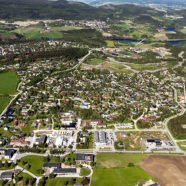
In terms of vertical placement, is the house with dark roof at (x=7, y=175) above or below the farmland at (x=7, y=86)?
below

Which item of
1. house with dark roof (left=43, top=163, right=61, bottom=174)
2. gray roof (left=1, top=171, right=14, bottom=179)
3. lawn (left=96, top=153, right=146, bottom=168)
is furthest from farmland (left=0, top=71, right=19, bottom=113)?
lawn (left=96, top=153, right=146, bottom=168)

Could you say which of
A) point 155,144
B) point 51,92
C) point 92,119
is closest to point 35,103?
point 51,92

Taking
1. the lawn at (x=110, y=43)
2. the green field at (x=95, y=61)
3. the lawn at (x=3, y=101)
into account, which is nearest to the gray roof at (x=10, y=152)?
the lawn at (x=3, y=101)

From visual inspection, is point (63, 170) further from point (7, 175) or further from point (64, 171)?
point (7, 175)

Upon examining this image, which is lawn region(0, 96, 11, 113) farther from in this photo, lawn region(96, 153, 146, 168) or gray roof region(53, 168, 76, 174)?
lawn region(96, 153, 146, 168)

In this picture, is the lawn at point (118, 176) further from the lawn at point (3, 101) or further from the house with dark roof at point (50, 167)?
the lawn at point (3, 101)

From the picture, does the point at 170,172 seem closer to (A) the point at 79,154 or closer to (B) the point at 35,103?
(A) the point at 79,154

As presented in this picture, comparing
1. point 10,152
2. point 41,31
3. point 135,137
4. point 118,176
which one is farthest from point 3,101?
point 41,31
